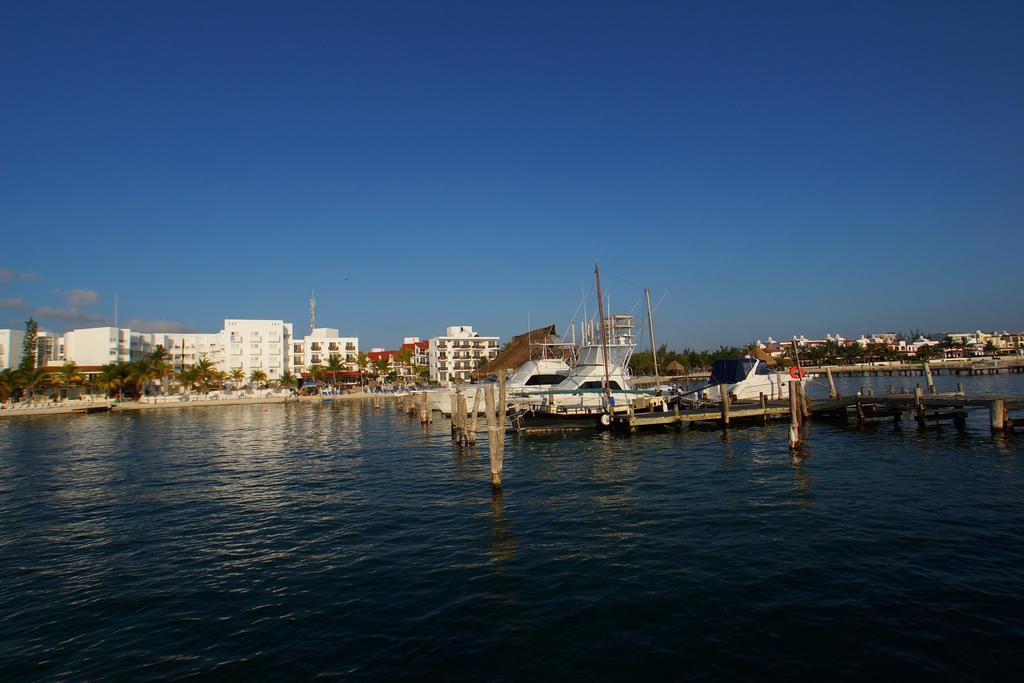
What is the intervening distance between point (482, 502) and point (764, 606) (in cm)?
1105

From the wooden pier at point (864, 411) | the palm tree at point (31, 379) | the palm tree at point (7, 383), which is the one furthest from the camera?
the palm tree at point (31, 379)

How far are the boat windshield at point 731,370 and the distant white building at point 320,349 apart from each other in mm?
105572

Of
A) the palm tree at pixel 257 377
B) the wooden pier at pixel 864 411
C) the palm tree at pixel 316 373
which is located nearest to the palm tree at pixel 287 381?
the palm tree at pixel 257 377

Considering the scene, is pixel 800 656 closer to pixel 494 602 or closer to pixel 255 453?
pixel 494 602

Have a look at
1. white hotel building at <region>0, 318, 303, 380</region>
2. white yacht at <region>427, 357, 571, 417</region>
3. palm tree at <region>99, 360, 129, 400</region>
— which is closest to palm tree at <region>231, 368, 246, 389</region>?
white hotel building at <region>0, 318, 303, 380</region>

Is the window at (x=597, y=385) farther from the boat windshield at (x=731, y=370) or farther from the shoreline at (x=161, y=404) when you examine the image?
the shoreline at (x=161, y=404)

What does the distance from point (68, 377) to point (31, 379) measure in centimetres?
641

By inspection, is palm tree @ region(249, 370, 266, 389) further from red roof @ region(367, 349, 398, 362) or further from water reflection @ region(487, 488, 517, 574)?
water reflection @ region(487, 488, 517, 574)

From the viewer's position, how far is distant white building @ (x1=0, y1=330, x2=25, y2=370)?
406 ft

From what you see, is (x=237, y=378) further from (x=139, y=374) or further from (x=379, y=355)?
(x=379, y=355)

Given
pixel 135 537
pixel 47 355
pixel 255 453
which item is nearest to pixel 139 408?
pixel 47 355

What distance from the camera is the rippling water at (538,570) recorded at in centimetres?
981

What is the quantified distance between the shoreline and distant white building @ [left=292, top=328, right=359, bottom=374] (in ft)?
105

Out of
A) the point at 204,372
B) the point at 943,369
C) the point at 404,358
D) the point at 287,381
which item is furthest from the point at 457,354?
the point at 943,369
